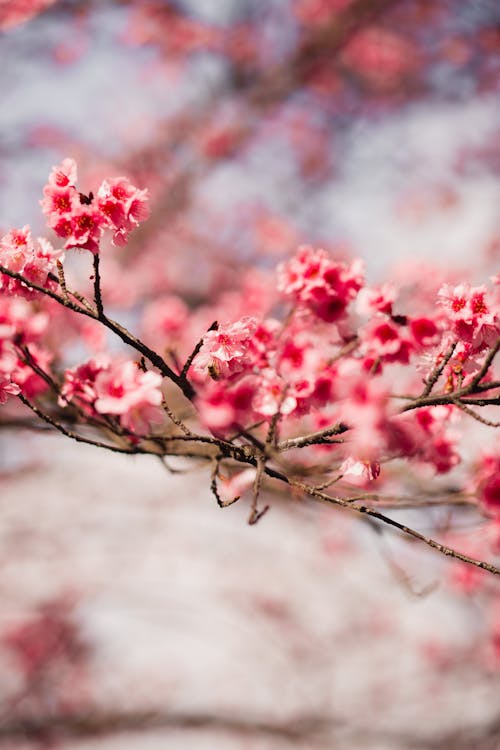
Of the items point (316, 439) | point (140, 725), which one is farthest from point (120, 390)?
point (140, 725)

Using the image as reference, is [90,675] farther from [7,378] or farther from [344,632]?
[7,378]

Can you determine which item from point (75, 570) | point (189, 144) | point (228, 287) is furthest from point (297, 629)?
point (189, 144)

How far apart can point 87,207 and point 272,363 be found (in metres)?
0.71

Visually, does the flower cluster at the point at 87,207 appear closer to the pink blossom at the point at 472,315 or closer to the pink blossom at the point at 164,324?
the pink blossom at the point at 472,315

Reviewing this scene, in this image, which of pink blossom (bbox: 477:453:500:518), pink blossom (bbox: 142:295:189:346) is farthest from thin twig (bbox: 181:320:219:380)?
pink blossom (bbox: 142:295:189:346)

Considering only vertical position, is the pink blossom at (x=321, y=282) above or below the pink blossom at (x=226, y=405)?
above

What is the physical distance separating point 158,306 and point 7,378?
2649mm

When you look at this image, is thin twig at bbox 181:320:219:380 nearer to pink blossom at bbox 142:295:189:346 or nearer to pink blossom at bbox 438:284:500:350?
pink blossom at bbox 438:284:500:350

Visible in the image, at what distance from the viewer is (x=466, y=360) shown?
4.81 ft

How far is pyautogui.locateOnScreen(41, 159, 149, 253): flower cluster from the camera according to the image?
1366mm

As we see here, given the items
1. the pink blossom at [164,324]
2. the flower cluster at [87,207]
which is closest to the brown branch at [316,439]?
the flower cluster at [87,207]

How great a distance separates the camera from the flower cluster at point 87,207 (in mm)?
1366

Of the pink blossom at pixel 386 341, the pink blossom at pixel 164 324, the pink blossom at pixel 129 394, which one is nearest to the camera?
the pink blossom at pixel 129 394

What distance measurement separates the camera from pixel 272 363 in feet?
5.52
